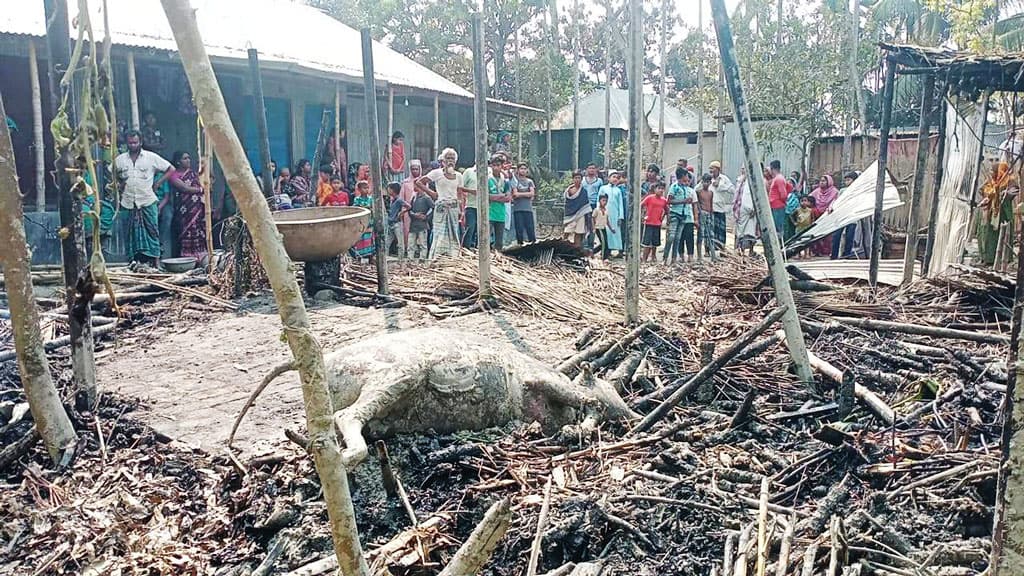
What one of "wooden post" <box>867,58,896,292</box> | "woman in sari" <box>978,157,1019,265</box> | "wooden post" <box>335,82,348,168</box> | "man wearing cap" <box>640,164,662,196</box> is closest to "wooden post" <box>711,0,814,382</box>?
"wooden post" <box>867,58,896,292</box>

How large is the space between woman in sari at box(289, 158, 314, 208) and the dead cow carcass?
722 cm

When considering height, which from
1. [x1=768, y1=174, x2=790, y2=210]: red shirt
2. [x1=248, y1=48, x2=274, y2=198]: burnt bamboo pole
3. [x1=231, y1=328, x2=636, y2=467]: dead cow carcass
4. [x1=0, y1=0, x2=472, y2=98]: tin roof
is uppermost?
[x1=0, y1=0, x2=472, y2=98]: tin roof

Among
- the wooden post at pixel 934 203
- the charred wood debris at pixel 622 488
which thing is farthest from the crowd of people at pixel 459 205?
the charred wood debris at pixel 622 488

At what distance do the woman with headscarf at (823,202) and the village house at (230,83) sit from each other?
7.07m

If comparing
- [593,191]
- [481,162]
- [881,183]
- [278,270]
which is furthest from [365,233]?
[278,270]

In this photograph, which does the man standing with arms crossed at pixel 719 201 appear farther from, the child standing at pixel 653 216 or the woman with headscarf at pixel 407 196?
the woman with headscarf at pixel 407 196

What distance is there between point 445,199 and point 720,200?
5.07 metres

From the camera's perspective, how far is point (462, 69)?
27078 mm

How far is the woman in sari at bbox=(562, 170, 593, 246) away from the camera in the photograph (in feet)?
44.9

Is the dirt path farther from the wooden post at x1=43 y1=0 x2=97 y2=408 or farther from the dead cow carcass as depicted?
the dead cow carcass

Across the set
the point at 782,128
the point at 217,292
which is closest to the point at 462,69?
the point at 782,128

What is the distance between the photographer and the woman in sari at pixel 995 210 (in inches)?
365

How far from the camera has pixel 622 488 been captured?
143 inches

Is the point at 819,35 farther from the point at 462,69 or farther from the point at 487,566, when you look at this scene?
the point at 487,566
